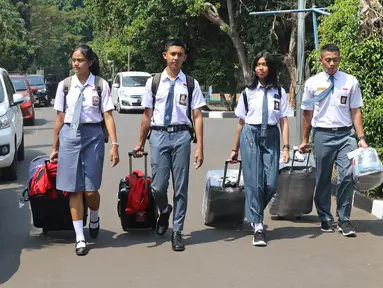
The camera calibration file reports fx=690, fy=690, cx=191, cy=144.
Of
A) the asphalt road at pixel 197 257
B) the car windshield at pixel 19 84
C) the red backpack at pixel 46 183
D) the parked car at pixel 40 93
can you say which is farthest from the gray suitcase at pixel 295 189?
the parked car at pixel 40 93

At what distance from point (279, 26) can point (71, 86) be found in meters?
23.1

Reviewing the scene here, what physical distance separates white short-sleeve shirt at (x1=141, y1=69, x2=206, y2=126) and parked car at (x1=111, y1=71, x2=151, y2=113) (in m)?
20.6

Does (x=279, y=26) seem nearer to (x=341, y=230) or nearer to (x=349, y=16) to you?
(x=349, y=16)

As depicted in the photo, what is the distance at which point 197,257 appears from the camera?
613cm

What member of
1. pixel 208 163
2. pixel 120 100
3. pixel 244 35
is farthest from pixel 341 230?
pixel 244 35

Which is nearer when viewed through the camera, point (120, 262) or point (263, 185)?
point (120, 262)

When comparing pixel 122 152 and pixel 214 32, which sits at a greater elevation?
pixel 214 32

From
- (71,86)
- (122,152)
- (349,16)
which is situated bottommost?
(122,152)

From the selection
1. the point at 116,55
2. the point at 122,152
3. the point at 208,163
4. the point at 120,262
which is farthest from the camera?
the point at 116,55

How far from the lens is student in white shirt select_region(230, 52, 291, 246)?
6.60 m

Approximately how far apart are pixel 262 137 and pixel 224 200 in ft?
2.83

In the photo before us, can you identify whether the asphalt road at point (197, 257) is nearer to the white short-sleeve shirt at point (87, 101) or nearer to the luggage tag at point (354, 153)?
the luggage tag at point (354, 153)

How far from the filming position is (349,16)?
8453 mm

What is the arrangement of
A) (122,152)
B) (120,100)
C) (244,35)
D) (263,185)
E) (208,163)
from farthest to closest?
(244,35), (120,100), (122,152), (208,163), (263,185)
